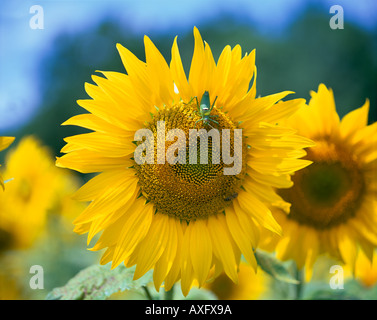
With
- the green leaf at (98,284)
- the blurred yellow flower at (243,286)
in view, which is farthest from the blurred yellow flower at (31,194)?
the green leaf at (98,284)

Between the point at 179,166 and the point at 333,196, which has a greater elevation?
the point at 179,166

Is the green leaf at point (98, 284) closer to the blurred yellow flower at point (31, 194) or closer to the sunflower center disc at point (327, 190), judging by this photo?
the sunflower center disc at point (327, 190)

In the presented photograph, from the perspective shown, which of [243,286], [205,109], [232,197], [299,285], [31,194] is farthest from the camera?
[31,194]

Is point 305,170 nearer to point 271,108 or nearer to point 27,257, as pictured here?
point 271,108

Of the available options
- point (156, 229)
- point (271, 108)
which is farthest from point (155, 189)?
point (271, 108)

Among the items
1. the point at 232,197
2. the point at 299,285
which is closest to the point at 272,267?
the point at 232,197

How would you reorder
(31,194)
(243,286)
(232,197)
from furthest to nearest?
(31,194) < (243,286) < (232,197)

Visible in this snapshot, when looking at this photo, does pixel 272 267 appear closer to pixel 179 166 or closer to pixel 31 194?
pixel 179 166
